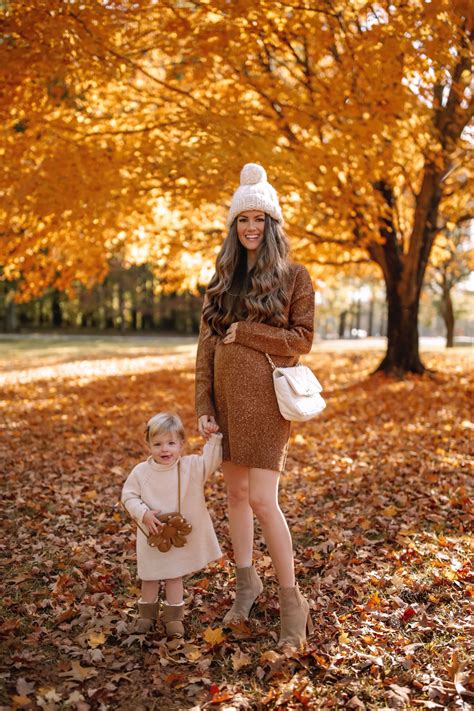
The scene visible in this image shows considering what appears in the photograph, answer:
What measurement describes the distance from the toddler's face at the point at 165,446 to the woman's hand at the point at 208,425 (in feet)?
0.46

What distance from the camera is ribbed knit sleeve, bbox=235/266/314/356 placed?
3238mm

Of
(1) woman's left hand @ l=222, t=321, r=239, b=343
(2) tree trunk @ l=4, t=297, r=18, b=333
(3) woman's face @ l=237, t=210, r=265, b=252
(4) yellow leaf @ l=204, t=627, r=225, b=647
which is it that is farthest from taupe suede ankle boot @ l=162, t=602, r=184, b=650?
(2) tree trunk @ l=4, t=297, r=18, b=333

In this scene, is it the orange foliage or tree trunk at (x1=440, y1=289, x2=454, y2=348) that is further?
tree trunk at (x1=440, y1=289, x2=454, y2=348)

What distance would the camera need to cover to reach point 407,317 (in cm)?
1353

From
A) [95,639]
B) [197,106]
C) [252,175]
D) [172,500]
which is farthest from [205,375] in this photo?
[197,106]

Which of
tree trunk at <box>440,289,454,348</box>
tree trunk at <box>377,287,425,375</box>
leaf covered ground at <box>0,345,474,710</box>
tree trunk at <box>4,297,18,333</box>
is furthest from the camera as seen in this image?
tree trunk at <box>4,297,18,333</box>

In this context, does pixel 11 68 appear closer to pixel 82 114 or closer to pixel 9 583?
pixel 82 114

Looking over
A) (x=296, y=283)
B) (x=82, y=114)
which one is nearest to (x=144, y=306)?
(x=82, y=114)

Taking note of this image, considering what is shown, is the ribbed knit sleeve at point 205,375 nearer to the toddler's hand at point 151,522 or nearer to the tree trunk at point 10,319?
the toddler's hand at point 151,522

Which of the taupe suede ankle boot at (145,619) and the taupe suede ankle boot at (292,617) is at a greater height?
the taupe suede ankle boot at (292,617)

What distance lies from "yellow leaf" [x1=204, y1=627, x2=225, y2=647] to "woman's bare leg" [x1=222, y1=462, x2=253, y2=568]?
393 mm

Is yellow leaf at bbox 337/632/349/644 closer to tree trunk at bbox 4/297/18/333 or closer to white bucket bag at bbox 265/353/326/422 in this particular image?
white bucket bag at bbox 265/353/326/422

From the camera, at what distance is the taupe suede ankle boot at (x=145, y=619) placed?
3.45 m

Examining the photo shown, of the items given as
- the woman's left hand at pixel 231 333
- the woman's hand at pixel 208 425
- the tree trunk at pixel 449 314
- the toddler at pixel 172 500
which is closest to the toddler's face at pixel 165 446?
the toddler at pixel 172 500
